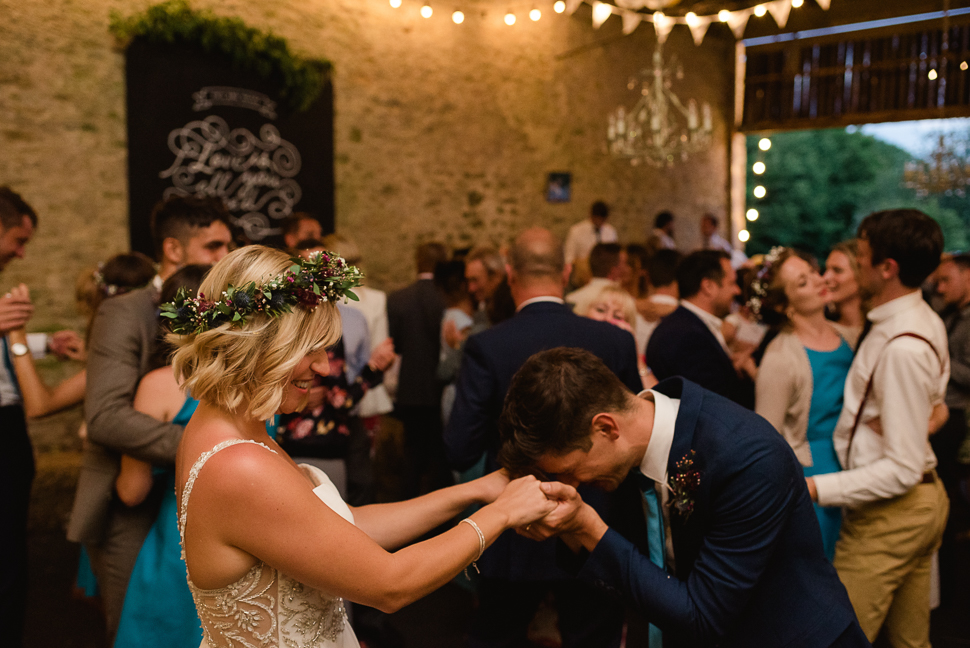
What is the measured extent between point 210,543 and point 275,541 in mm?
150

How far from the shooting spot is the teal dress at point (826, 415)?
2605 mm

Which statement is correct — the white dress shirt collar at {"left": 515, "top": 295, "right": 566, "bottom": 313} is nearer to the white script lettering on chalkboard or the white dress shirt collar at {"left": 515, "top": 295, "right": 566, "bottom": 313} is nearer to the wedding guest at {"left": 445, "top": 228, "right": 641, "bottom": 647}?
the wedding guest at {"left": 445, "top": 228, "right": 641, "bottom": 647}

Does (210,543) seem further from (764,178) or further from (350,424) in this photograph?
→ (764,178)

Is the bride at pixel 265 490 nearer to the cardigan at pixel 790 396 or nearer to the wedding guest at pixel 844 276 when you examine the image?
the cardigan at pixel 790 396

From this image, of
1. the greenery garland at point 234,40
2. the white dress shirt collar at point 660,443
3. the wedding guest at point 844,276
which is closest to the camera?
the white dress shirt collar at point 660,443

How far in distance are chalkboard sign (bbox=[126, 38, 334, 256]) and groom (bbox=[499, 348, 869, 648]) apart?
453 centimetres

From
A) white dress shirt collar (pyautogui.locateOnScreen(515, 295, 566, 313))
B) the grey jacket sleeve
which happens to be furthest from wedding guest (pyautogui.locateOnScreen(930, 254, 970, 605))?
the grey jacket sleeve

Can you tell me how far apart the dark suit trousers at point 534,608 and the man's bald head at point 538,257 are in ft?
3.69

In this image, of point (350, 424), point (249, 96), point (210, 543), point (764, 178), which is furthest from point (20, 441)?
point (764, 178)

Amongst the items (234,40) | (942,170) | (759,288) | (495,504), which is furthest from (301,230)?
(942,170)

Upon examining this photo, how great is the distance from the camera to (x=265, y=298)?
1354 millimetres

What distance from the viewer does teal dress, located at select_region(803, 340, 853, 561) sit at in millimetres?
2605

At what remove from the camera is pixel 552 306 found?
2645 millimetres

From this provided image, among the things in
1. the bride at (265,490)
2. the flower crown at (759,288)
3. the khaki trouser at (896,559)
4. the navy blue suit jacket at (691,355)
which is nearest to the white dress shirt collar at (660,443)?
the bride at (265,490)
